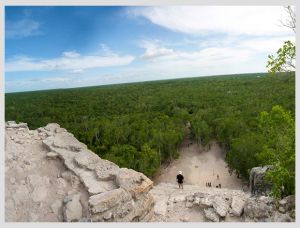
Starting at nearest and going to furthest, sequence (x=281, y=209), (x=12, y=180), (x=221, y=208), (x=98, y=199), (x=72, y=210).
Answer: (x=281, y=209), (x=98, y=199), (x=72, y=210), (x=221, y=208), (x=12, y=180)

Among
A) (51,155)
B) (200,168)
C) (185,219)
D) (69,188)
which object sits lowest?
(200,168)

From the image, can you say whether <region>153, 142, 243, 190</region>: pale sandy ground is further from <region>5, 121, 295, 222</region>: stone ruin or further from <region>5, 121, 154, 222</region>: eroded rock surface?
<region>5, 121, 154, 222</region>: eroded rock surface

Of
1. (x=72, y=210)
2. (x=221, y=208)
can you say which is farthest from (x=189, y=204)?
(x=72, y=210)

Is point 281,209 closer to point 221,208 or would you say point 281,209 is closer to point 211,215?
point 221,208

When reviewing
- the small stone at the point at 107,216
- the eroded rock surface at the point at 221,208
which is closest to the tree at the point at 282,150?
the eroded rock surface at the point at 221,208

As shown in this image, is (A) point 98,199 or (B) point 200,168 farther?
(B) point 200,168

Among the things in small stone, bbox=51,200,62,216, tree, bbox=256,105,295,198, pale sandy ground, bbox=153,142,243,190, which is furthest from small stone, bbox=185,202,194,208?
pale sandy ground, bbox=153,142,243,190

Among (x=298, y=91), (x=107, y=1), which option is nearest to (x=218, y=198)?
(x=298, y=91)
